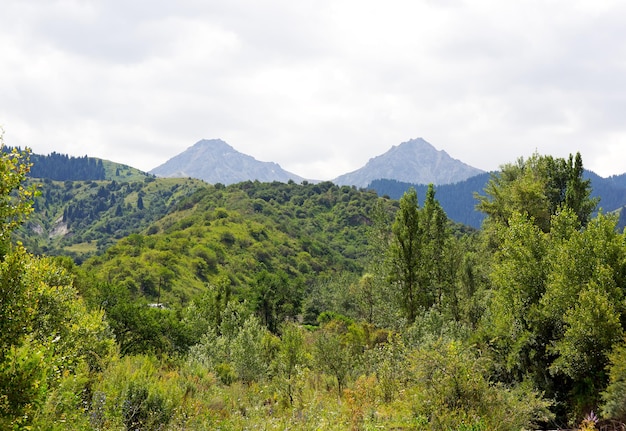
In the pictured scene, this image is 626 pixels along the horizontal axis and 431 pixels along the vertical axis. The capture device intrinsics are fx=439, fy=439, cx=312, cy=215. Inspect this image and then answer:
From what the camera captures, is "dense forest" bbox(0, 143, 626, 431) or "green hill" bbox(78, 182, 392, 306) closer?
"dense forest" bbox(0, 143, 626, 431)

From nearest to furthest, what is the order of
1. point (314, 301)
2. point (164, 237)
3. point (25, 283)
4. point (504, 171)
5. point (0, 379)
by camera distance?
point (0, 379), point (25, 283), point (504, 171), point (314, 301), point (164, 237)

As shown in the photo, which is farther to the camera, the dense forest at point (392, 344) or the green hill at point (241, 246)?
the green hill at point (241, 246)

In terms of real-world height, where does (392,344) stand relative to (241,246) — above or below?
below

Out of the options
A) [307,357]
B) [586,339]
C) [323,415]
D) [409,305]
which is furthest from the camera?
[409,305]

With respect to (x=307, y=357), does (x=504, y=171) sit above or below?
above

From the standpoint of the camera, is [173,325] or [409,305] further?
[173,325]

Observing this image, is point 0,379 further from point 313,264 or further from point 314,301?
point 313,264

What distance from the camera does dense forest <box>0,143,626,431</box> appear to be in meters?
7.45

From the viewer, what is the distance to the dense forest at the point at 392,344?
24.5 ft

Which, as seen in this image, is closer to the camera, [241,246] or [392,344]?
[392,344]

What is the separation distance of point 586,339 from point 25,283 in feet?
66.9

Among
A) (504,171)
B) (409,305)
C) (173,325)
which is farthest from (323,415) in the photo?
(504,171)

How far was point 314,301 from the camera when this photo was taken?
85.5 m

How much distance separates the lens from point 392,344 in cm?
1975
